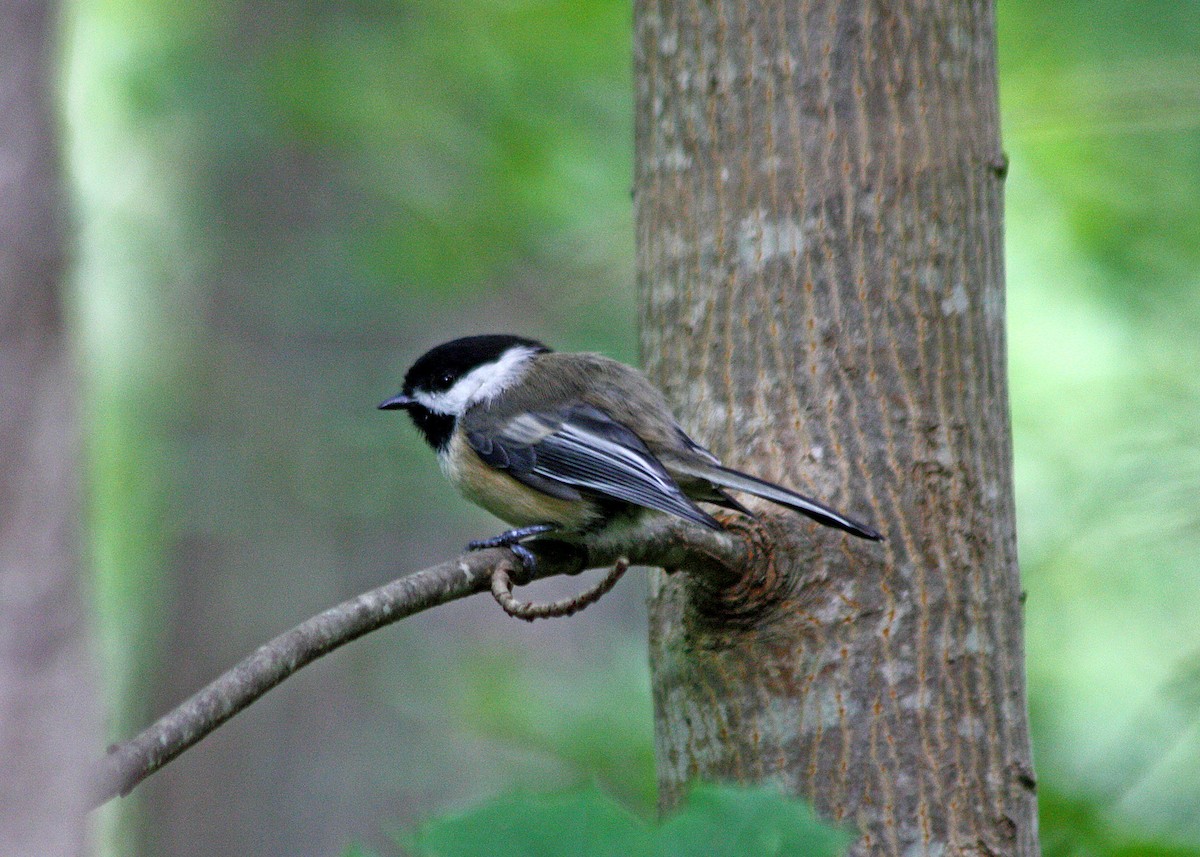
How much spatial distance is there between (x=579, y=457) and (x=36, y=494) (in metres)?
2.06

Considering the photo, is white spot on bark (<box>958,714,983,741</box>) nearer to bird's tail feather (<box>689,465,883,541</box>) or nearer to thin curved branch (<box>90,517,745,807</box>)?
bird's tail feather (<box>689,465,883,541</box>)

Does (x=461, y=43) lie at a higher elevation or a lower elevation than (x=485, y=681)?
higher

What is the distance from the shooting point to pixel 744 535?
2.60m

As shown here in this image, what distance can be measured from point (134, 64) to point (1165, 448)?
4516mm

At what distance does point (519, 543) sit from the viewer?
2979 mm

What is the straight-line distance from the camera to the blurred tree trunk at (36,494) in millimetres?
1170

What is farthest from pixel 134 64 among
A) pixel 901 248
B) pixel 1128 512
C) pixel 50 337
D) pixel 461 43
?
pixel 50 337

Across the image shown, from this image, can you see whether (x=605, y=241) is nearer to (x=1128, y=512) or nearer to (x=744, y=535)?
(x=1128, y=512)

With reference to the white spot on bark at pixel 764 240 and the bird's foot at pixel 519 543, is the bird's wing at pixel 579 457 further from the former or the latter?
the white spot on bark at pixel 764 240

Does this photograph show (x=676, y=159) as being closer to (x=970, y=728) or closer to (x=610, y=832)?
(x=970, y=728)

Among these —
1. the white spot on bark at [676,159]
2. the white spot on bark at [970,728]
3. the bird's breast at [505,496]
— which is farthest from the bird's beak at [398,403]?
the white spot on bark at [970,728]

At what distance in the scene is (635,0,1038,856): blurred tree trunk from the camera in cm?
255

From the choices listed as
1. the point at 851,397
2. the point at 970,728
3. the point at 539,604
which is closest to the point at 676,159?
the point at 851,397

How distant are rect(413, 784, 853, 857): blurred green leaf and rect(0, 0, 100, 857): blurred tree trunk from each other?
35 centimetres
